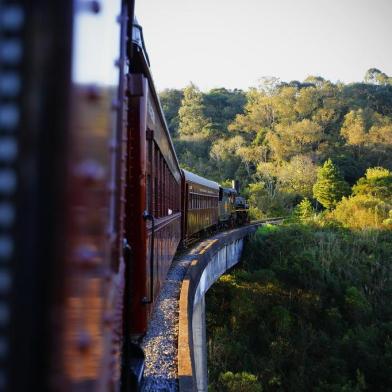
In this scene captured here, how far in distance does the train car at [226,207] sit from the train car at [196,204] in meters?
1.70

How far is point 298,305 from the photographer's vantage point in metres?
23.1

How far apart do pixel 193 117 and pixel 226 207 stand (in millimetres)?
32907

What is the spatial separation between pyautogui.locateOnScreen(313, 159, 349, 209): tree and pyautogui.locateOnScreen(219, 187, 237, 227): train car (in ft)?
32.3

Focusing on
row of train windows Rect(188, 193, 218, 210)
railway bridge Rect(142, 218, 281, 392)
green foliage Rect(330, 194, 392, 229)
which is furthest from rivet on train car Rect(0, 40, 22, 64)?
green foliage Rect(330, 194, 392, 229)

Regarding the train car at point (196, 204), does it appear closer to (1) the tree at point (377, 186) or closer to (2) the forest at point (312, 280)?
(2) the forest at point (312, 280)

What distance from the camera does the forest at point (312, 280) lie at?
63.1 ft

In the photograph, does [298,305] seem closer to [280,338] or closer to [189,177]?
[280,338]

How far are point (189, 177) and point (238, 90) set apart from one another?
190ft

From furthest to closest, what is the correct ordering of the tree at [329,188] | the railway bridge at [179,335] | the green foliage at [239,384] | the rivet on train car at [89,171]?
the tree at [329,188] → the green foliage at [239,384] → the railway bridge at [179,335] → the rivet on train car at [89,171]

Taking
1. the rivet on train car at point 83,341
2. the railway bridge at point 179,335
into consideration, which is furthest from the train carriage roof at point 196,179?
the rivet on train car at point 83,341

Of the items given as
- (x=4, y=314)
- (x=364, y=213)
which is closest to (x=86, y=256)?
(x=4, y=314)

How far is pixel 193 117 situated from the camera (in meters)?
56.6

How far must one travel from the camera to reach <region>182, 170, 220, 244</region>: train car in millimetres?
12484

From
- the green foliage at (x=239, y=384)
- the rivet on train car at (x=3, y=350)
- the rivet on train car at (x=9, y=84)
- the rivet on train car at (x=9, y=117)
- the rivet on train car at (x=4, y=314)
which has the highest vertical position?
the rivet on train car at (x=9, y=84)
